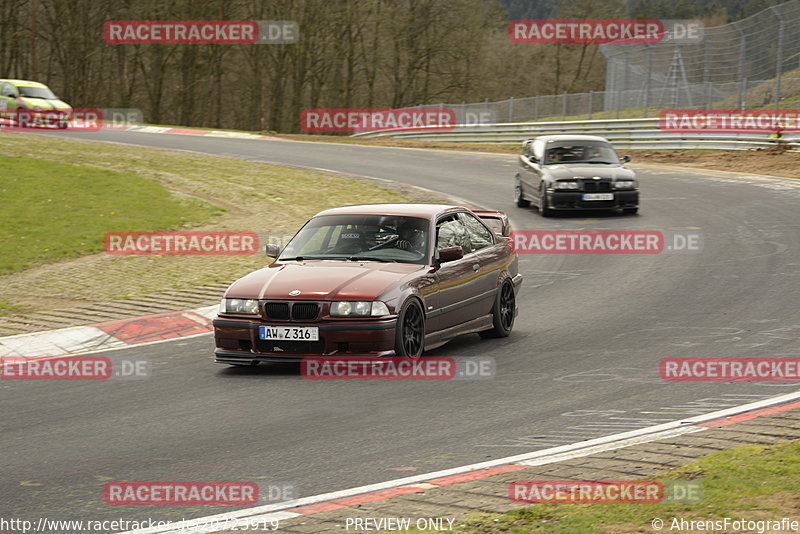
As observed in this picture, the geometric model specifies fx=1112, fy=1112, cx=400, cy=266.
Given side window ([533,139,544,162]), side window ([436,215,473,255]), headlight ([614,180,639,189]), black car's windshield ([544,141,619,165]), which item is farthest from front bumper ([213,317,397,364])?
side window ([533,139,544,162])

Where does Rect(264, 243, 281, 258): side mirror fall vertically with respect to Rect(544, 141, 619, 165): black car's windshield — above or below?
below

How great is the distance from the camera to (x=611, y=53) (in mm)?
45406

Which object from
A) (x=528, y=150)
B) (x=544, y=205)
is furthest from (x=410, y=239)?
(x=528, y=150)

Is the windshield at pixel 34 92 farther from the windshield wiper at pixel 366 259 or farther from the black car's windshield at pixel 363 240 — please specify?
the windshield wiper at pixel 366 259

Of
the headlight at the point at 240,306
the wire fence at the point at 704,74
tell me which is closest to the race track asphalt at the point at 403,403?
the headlight at the point at 240,306

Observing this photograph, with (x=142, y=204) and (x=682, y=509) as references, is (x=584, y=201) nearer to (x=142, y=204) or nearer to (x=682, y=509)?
(x=142, y=204)

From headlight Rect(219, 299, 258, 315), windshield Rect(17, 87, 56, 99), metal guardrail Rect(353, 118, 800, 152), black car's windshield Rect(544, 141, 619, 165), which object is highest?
windshield Rect(17, 87, 56, 99)

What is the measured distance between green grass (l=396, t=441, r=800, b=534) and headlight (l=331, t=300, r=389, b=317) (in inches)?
152

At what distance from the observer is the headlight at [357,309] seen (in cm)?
962

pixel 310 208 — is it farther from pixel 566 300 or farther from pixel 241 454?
pixel 241 454

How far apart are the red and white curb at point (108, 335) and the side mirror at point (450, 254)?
10.2ft

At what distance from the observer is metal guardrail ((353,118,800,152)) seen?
109ft

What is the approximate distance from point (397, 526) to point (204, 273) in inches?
425

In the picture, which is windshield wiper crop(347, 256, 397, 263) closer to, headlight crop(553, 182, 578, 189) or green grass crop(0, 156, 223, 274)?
green grass crop(0, 156, 223, 274)
